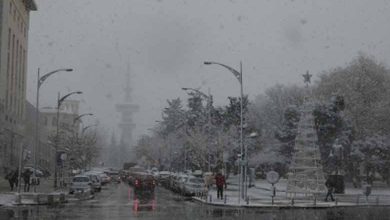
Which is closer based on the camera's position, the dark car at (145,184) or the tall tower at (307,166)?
the tall tower at (307,166)

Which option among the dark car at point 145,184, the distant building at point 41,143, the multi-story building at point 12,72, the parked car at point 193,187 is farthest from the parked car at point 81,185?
the distant building at point 41,143

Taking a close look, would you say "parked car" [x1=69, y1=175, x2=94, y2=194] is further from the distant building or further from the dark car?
the distant building

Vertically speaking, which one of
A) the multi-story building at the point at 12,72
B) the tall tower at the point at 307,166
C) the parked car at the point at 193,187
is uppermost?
the multi-story building at the point at 12,72

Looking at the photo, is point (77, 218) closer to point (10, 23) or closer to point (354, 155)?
point (354, 155)

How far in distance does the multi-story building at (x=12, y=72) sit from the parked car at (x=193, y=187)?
21.8 metres

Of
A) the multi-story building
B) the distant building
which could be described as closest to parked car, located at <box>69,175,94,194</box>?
the multi-story building

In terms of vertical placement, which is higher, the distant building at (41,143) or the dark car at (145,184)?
the distant building at (41,143)

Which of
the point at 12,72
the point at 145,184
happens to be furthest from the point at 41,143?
the point at 145,184

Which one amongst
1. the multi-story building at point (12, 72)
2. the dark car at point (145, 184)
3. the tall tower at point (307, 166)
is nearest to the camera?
the tall tower at point (307, 166)

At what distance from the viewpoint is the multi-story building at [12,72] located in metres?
Answer: 68.7

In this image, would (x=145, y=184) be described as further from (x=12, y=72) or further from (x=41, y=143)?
(x=41, y=143)

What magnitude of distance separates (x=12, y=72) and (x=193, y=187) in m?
39.4

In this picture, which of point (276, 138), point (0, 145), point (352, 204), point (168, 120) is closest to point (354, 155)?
point (276, 138)

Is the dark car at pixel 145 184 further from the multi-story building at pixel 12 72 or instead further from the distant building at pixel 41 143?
the distant building at pixel 41 143
